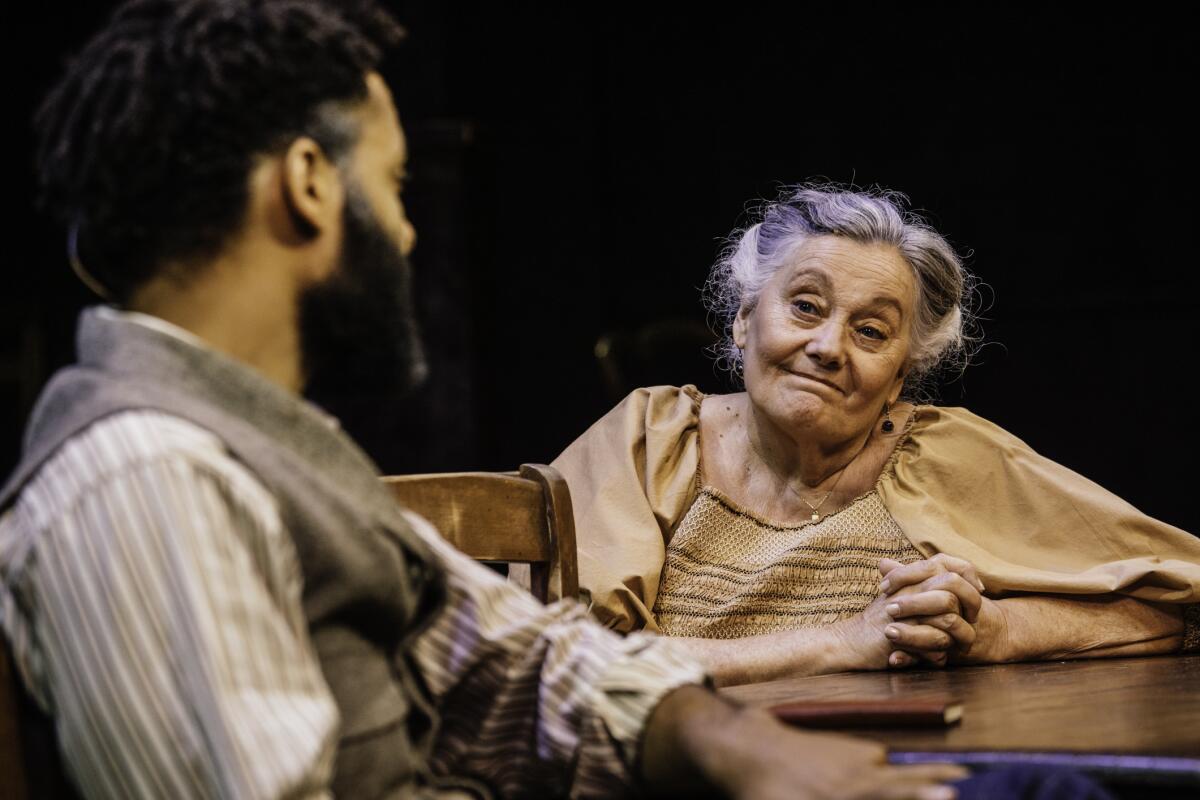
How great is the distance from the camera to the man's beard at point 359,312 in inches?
51.4

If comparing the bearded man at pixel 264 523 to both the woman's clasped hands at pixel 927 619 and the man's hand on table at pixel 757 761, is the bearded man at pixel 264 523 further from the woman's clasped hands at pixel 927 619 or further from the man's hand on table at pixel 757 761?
the woman's clasped hands at pixel 927 619

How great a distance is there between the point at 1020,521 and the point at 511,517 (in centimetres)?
107

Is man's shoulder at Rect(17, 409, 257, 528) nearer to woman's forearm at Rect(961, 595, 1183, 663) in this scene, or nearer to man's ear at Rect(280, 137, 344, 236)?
man's ear at Rect(280, 137, 344, 236)

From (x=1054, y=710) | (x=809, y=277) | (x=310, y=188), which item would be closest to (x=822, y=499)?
(x=809, y=277)

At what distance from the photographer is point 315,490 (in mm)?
1208

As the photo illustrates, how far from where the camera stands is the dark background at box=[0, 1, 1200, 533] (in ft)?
14.2

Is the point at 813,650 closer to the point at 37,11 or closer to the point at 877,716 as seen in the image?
the point at 877,716

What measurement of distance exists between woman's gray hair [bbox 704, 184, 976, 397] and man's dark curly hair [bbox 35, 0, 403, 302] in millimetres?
1703

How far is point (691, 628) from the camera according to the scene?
2.60m

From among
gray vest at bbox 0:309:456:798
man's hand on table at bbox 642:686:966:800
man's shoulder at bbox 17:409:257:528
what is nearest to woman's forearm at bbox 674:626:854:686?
man's hand on table at bbox 642:686:966:800

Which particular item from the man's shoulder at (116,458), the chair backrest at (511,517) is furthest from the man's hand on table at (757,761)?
the chair backrest at (511,517)

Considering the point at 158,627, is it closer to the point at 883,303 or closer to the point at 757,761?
the point at 757,761

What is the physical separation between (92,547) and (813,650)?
1580 mm

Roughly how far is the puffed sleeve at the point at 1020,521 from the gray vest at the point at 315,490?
5.00ft
